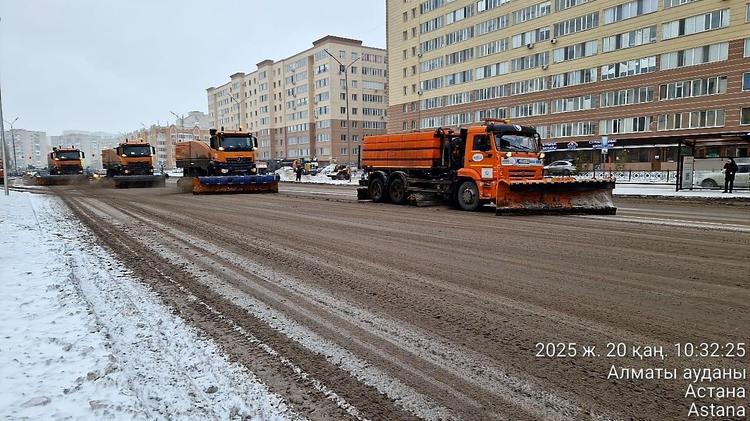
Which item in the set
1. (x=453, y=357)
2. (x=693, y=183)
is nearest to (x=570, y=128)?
(x=693, y=183)

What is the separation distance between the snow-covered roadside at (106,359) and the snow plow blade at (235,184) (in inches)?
683

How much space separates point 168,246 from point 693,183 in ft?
85.3

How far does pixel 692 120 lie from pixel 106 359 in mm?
54435

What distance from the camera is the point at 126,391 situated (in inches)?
121

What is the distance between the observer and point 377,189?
18.5 metres

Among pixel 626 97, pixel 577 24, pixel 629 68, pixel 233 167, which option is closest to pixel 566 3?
pixel 577 24

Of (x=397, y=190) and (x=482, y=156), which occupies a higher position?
(x=482, y=156)

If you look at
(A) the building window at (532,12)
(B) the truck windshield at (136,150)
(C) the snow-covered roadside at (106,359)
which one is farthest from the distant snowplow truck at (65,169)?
(A) the building window at (532,12)

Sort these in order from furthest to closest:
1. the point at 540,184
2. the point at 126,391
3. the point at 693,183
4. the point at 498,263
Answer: the point at 693,183 < the point at 540,184 < the point at 498,263 < the point at 126,391

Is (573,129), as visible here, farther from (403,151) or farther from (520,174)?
(520,174)

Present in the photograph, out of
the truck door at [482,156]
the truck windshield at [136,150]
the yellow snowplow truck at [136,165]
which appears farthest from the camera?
the truck windshield at [136,150]

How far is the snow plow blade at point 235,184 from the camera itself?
23.0 m

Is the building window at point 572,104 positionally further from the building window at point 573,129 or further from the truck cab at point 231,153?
the truck cab at point 231,153

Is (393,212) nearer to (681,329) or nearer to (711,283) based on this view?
(711,283)
